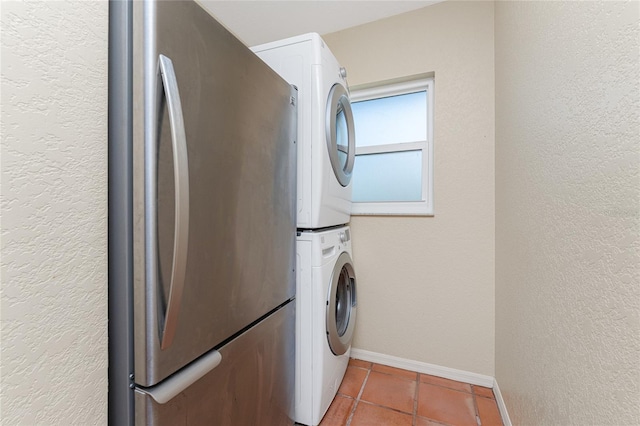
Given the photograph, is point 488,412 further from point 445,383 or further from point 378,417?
point 378,417

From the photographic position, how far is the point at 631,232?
57 cm

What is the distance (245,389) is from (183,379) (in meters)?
0.32

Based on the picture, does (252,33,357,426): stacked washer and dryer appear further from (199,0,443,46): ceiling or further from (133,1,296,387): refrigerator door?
(199,0,443,46): ceiling

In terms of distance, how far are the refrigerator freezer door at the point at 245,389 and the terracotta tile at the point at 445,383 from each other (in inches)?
40.0

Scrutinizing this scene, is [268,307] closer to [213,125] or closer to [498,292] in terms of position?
[213,125]

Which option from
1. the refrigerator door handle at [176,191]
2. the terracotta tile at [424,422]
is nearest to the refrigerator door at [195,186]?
the refrigerator door handle at [176,191]

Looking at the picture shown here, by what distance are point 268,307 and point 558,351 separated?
39.4 inches

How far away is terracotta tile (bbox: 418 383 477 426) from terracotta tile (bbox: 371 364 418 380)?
0.10 metres

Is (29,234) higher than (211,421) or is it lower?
higher

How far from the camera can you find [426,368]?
5.98 ft

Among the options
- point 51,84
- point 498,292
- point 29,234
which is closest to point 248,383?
point 29,234

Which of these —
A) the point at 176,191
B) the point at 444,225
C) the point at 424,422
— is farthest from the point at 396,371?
the point at 176,191

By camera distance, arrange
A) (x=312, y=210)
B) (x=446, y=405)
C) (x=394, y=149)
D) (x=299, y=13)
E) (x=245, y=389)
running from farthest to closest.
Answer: (x=394, y=149)
(x=299, y=13)
(x=446, y=405)
(x=312, y=210)
(x=245, y=389)

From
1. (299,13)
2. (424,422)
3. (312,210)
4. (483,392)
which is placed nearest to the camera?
(312,210)
